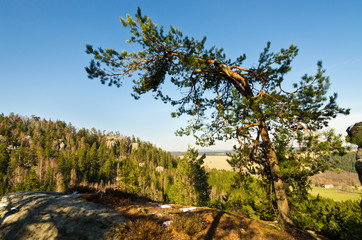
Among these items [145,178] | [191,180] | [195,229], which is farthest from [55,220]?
[145,178]

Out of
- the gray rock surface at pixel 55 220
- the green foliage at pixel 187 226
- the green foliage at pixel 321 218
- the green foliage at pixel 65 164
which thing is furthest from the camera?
the green foliage at pixel 65 164

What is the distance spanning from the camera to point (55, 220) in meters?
5.27

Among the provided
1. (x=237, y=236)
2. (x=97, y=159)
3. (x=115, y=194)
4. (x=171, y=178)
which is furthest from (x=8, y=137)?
(x=237, y=236)

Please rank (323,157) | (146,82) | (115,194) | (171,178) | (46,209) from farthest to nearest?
(171,178)
(115,194)
(146,82)
(46,209)
(323,157)

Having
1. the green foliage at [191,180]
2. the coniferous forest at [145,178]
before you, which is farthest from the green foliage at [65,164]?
the green foliage at [191,180]

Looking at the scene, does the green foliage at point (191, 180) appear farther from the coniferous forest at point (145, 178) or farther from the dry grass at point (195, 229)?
the dry grass at point (195, 229)

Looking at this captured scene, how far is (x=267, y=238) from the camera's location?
193 inches

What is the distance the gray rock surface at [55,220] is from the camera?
479 centimetres

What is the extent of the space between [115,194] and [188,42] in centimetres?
864

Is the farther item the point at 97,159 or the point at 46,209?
the point at 97,159

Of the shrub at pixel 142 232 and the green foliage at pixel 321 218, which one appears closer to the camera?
the shrub at pixel 142 232

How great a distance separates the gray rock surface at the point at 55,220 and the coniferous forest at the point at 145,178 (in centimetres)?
329

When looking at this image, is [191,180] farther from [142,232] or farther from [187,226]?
[142,232]

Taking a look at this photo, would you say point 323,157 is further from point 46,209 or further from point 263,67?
point 46,209
